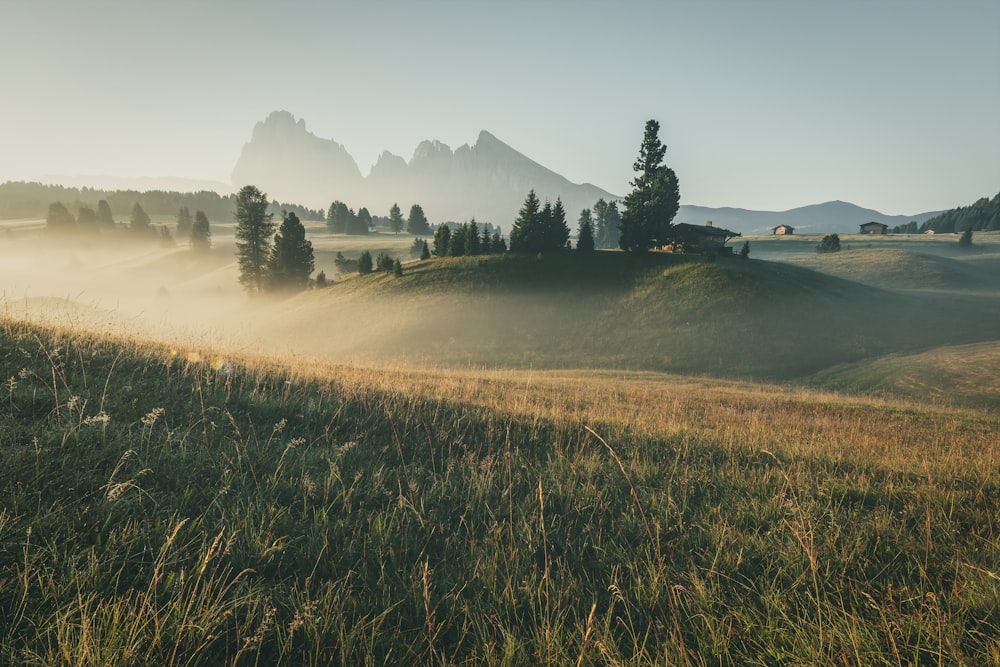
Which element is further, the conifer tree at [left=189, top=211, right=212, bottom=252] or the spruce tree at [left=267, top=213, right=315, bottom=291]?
the conifer tree at [left=189, top=211, right=212, bottom=252]

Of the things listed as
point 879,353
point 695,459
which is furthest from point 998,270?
point 695,459

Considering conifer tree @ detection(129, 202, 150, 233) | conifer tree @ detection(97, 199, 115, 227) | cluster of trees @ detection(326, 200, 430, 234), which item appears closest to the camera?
conifer tree @ detection(97, 199, 115, 227)

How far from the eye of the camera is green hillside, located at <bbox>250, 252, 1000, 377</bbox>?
108ft

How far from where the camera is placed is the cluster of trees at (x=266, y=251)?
2327 inches

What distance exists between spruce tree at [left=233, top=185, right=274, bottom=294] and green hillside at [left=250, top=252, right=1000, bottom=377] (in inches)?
397

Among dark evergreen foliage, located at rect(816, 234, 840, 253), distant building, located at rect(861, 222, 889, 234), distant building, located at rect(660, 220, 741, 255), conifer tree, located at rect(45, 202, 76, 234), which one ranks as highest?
distant building, located at rect(861, 222, 889, 234)

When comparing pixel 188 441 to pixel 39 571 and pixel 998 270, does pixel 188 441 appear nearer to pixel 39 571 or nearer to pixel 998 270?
pixel 39 571

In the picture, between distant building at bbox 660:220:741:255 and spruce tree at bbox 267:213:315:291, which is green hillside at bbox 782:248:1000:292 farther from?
spruce tree at bbox 267:213:315:291

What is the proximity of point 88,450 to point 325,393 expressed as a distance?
2.91 m

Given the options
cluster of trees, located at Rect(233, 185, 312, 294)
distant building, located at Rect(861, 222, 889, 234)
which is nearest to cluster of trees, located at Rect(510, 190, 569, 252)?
cluster of trees, located at Rect(233, 185, 312, 294)

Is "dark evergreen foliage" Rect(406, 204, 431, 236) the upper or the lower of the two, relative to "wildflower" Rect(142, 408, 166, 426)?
upper

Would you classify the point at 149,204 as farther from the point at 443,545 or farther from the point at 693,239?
the point at 443,545

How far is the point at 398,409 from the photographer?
5.71 meters

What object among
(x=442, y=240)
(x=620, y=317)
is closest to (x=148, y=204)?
(x=442, y=240)
